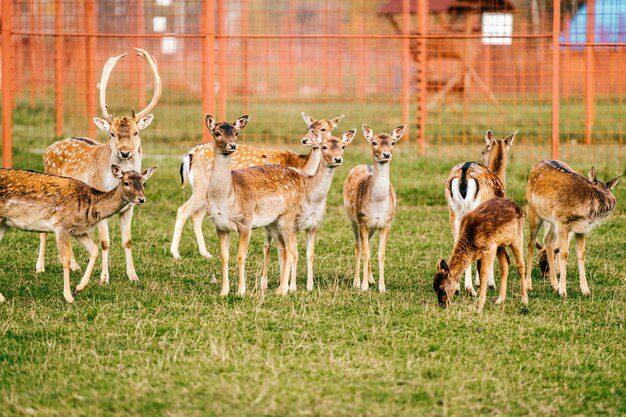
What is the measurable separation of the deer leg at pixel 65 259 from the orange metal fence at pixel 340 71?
15.0 feet

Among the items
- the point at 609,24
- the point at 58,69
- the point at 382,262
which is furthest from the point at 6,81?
the point at 609,24

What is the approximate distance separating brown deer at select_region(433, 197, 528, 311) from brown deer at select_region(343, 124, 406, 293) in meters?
0.81

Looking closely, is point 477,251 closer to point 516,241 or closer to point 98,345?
point 516,241

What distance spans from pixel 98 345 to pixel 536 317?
3.13 metres

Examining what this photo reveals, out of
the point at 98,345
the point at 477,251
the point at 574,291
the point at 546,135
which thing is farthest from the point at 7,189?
the point at 546,135

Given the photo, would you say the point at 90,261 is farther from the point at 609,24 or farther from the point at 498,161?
the point at 609,24

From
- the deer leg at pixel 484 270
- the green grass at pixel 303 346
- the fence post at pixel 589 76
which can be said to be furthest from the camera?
the fence post at pixel 589 76

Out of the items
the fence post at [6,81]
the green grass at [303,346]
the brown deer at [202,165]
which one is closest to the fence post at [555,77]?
the green grass at [303,346]

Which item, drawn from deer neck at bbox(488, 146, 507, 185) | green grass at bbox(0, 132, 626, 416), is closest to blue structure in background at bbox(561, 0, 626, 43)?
deer neck at bbox(488, 146, 507, 185)

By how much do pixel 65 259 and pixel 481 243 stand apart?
10.5ft

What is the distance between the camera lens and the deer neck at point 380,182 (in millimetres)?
8703

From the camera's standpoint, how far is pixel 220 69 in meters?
13.1

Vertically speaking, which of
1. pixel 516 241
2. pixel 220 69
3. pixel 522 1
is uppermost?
pixel 522 1

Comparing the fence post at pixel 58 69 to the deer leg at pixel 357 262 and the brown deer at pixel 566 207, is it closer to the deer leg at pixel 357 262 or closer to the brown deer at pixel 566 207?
the deer leg at pixel 357 262
